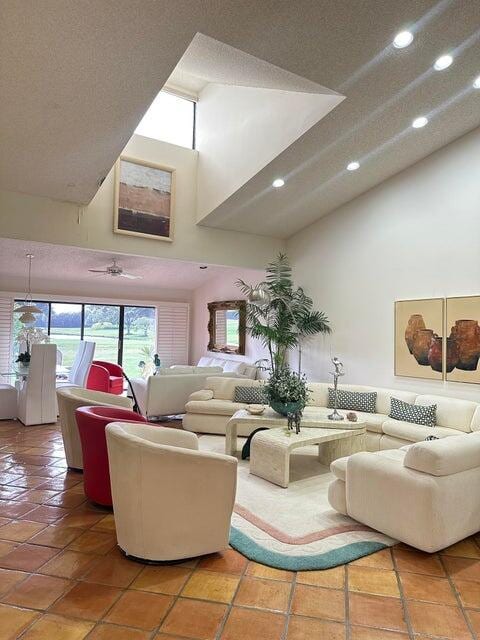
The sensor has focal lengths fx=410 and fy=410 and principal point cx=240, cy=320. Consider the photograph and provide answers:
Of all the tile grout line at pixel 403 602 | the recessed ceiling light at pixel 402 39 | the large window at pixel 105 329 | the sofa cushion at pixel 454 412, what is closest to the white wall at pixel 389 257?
the sofa cushion at pixel 454 412

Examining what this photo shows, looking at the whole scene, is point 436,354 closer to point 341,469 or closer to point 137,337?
point 341,469

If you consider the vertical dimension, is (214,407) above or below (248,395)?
below

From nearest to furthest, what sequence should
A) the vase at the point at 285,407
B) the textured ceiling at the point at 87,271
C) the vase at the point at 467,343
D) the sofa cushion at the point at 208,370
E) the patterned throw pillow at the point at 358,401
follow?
the vase at the point at 285,407 → the vase at the point at 467,343 → the patterned throw pillow at the point at 358,401 → the textured ceiling at the point at 87,271 → the sofa cushion at the point at 208,370

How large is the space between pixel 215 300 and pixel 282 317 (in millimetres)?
2561

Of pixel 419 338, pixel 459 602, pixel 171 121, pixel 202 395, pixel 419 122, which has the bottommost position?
pixel 459 602

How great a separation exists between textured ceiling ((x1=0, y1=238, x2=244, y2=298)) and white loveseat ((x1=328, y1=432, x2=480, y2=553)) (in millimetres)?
4746

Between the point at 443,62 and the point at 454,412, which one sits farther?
the point at 454,412

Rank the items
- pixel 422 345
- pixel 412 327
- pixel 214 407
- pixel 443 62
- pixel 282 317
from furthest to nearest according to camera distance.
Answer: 1. pixel 282 317
2. pixel 214 407
3. pixel 412 327
4. pixel 422 345
5. pixel 443 62

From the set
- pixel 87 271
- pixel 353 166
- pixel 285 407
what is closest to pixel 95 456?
pixel 285 407

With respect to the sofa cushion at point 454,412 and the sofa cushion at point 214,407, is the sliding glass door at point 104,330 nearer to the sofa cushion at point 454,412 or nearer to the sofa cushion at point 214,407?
the sofa cushion at point 214,407

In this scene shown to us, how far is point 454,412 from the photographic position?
4609 mm

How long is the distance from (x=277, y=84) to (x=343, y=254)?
3.10 metres

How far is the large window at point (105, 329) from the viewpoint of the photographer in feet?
28.3

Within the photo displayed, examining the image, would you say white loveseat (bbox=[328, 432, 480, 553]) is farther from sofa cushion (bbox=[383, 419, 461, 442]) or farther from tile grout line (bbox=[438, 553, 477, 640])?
sofa cushion (bbox=[383, 419, 461, 442])
